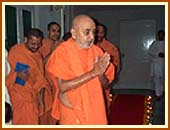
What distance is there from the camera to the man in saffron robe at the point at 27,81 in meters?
2.97

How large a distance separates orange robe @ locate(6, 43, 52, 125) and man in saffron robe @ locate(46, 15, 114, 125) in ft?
3.54

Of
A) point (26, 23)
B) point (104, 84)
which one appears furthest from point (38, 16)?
point (104, 84)

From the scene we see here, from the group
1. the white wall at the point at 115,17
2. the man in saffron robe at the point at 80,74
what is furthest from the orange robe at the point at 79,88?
the white wall at the point at 115,17

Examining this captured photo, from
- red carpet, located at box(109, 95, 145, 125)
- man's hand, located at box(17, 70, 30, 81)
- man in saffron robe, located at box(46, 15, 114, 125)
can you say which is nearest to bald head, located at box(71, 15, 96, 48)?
man in saffron robe, located at box(46, 15, 114, 125)

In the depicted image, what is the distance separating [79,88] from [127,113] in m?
2.79

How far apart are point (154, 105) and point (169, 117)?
389cm

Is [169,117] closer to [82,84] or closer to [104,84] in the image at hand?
[104,84]

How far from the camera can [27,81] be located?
3.06 meters

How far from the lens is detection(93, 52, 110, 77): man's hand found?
6.14ft

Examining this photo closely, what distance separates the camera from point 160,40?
6.90 meters

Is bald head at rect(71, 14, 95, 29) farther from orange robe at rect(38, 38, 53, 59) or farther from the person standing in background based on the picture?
the person standing in background

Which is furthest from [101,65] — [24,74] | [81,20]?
[24,74]

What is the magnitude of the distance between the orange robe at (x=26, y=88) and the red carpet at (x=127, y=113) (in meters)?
1.18

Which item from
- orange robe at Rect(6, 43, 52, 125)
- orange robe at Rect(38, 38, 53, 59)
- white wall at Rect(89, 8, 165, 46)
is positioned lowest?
orange robe at Rect(6, 43, 52, 125)
